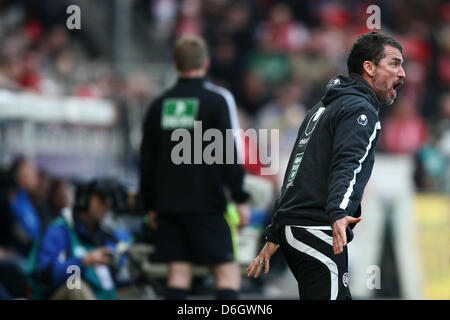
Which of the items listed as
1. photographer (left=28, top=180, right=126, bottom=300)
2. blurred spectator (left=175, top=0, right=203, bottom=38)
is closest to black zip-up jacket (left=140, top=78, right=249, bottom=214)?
photographer (left=28, top=180, right=126, bottom=300)

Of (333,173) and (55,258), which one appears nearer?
(333,173)

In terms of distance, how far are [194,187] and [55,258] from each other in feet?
3.71

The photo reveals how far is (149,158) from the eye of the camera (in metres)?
7.71

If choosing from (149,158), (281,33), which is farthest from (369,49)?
(281,33)

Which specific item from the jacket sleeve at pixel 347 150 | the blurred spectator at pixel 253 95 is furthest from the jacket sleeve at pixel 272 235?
the blurred spectator at pixel 253 95

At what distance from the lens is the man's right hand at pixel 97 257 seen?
24.3 feet

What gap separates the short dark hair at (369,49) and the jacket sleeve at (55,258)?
293 cm

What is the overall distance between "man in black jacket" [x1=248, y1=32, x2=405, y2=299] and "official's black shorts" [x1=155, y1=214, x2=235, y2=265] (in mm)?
1882

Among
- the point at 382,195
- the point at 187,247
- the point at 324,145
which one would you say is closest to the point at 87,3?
the point at 382,195

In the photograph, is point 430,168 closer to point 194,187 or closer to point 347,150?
point 194,187

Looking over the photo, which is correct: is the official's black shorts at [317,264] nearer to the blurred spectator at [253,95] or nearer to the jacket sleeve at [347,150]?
the jacket sleeve at [347,150]

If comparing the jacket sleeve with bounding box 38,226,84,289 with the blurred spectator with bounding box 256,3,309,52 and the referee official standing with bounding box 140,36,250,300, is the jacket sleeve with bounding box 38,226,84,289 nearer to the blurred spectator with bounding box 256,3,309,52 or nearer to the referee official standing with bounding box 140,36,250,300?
the referee official standing with bounding box 140,36,250,300

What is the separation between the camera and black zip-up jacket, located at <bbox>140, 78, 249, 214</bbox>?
745cm
